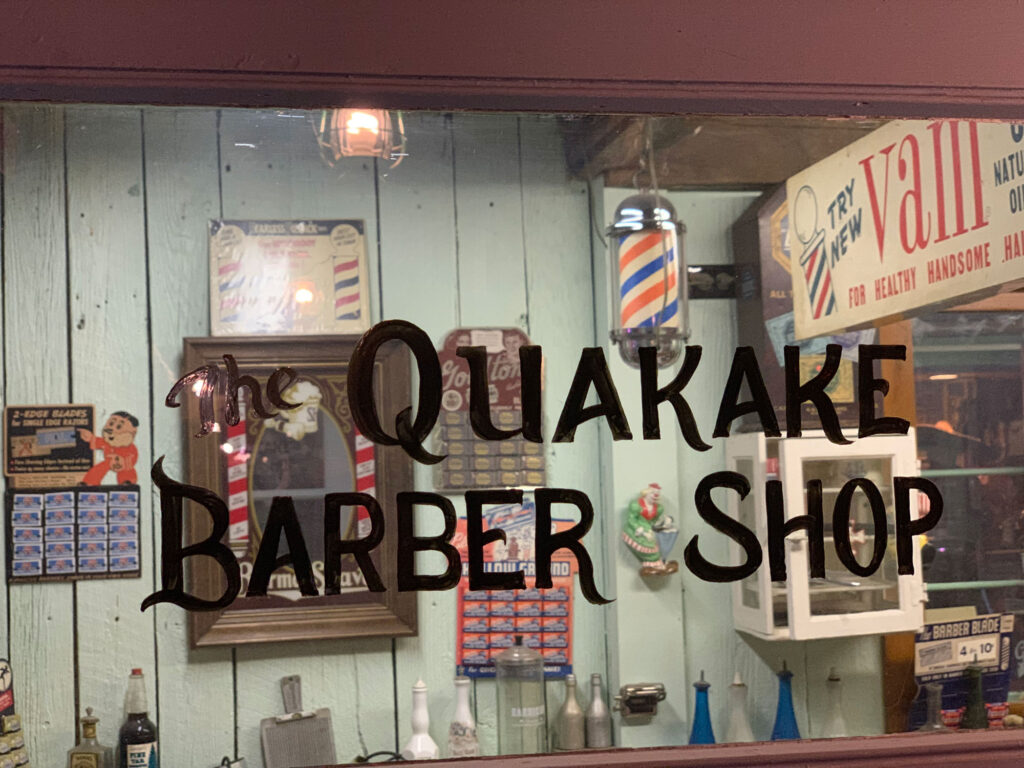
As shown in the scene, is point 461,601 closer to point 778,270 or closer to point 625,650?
point 625,650

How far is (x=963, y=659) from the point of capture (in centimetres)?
126

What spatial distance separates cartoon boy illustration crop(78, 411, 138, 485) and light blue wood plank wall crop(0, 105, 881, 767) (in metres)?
0.01

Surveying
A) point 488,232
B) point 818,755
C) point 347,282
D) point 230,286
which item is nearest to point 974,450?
point 818,755

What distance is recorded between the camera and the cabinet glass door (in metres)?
1.18

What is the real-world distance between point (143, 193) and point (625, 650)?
30.8 inches

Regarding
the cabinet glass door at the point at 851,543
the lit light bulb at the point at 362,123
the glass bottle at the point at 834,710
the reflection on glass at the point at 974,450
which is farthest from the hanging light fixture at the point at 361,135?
the glass bottle at the point at 834,710

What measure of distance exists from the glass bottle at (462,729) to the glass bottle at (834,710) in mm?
408

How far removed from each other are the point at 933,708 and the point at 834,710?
13 cm

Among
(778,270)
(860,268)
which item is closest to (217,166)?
(778,270)

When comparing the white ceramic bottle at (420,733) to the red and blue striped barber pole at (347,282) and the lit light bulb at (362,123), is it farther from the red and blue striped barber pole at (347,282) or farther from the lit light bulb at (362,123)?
the lit light bulb at (362,123)

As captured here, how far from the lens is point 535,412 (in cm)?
116

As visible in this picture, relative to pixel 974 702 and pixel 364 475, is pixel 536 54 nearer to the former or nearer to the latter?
pixel 364 475

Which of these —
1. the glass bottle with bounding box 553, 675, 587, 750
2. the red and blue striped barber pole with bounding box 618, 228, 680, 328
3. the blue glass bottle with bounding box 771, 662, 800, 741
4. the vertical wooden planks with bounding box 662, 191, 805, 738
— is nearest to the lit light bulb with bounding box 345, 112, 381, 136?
the red and blue striped barber pole with bounding box 618, 228, 680, 328

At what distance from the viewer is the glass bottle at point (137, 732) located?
1.09 m
